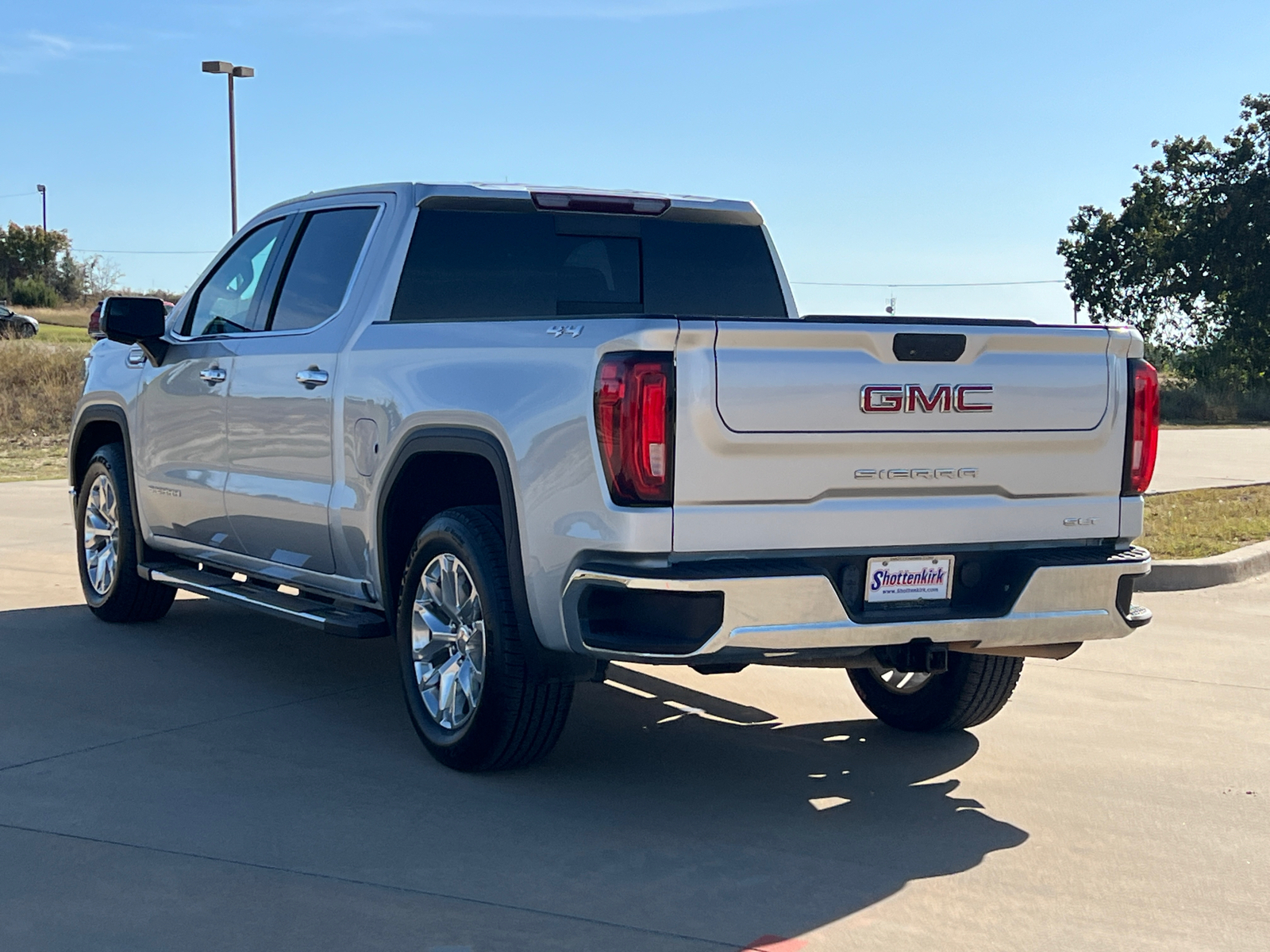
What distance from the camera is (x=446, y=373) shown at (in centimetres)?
541

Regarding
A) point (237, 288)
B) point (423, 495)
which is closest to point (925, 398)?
point (423, 495)

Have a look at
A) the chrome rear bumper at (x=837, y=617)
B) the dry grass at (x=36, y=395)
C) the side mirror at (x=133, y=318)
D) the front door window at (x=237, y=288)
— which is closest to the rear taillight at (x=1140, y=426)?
the chrome rear bumper at (x=837, y=617)

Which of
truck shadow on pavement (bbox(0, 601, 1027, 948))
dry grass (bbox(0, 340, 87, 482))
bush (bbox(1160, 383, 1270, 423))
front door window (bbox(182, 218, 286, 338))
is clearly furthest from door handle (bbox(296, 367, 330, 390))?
bush (bbox(1160, 383, 1270, 423))

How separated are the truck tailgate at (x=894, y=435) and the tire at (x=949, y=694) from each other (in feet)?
2.99

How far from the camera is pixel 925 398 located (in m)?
4.84

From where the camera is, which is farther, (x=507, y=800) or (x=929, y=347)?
(x=507, y=800)

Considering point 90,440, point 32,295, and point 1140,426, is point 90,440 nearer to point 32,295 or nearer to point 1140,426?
point 1140,426

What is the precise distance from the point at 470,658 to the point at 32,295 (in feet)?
217

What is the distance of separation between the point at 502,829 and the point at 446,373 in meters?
1.56

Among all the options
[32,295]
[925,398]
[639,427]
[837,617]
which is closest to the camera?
[639,427]

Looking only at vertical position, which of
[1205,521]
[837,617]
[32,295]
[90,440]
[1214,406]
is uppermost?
[32,295]

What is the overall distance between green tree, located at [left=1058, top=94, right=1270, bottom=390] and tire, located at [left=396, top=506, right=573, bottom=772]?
126 feet

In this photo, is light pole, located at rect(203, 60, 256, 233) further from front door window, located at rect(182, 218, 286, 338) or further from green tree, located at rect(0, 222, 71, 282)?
green tree, located at rect(0, 222, 71, 282)

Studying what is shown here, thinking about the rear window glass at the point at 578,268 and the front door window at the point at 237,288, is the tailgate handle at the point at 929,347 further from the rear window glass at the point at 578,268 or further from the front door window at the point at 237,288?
the front door window at the point at 237,288
